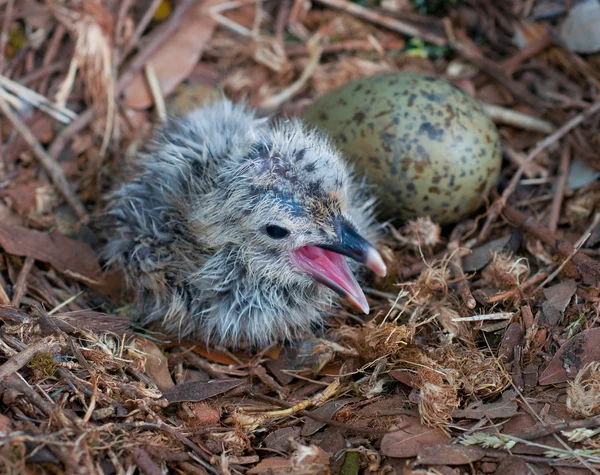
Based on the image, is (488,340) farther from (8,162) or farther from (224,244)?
(8,162)

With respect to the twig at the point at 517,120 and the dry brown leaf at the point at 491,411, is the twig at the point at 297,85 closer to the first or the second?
the twig at the point at 517,120

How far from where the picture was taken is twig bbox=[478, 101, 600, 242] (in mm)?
3229

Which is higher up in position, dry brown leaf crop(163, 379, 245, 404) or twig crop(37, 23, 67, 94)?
twig crop(37, 23, 67, 94)

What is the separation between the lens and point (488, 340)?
267cm

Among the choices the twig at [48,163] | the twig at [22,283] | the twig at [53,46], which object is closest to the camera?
the twig at [22,283]

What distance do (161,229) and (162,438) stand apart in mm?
981

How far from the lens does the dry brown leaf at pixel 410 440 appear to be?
222 centimetres

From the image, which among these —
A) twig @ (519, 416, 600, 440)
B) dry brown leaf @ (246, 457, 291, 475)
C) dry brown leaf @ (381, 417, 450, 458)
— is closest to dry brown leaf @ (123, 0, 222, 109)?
dry brown leaf @ (246, 457, 291, 475)

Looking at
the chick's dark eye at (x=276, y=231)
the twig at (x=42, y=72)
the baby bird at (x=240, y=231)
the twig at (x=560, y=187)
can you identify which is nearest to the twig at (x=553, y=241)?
the twig at (x=560, y=187)

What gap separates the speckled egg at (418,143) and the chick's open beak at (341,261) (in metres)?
0.59

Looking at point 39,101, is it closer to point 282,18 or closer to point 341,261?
point 282,18

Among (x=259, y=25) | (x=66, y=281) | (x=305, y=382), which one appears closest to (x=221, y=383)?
(x=305, y=382)

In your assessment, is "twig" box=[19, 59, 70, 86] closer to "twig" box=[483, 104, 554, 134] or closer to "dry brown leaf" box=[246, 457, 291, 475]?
"twig" box=[483, 104, 554, 134]

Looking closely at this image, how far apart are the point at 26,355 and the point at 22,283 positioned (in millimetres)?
648
